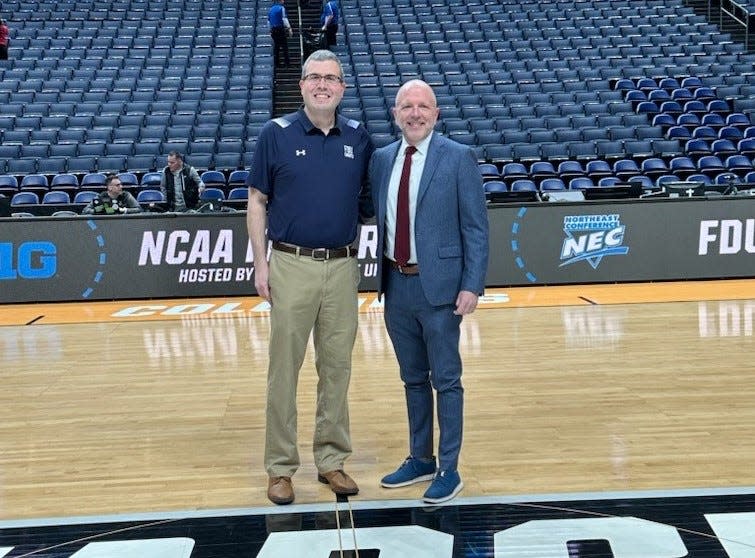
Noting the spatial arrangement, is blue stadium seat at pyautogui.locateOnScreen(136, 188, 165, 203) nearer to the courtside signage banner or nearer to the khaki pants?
the courtside signage banner

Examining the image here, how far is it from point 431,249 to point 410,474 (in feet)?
3.24

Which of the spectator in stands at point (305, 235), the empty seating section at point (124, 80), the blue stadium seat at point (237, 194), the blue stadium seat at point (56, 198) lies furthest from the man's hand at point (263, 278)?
the empty seating section at point (124, 80)

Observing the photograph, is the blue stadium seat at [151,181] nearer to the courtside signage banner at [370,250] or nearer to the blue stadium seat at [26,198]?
the blue stadium seat at [26,198]

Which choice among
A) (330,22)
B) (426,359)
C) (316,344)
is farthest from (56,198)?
(426,359)

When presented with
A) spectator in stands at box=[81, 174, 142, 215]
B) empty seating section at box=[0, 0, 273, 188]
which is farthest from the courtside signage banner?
empty seating section at box=[0, 0, 273, 188]

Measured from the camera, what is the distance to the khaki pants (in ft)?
12.0

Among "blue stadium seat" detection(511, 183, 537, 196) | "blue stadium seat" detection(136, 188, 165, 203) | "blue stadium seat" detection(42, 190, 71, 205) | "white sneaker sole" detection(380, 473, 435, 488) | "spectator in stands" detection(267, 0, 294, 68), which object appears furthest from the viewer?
"spectator in stands" detection(267, 0, 294, 68)

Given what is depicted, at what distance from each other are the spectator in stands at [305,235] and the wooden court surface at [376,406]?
0.40 metres

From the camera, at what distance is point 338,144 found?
369 cm

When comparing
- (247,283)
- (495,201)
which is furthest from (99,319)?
(495,201)

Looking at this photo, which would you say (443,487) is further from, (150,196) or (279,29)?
(279,29)

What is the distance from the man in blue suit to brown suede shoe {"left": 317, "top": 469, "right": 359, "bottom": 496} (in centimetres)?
16

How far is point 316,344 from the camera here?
12.6 feet

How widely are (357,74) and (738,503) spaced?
14501 millimetres
